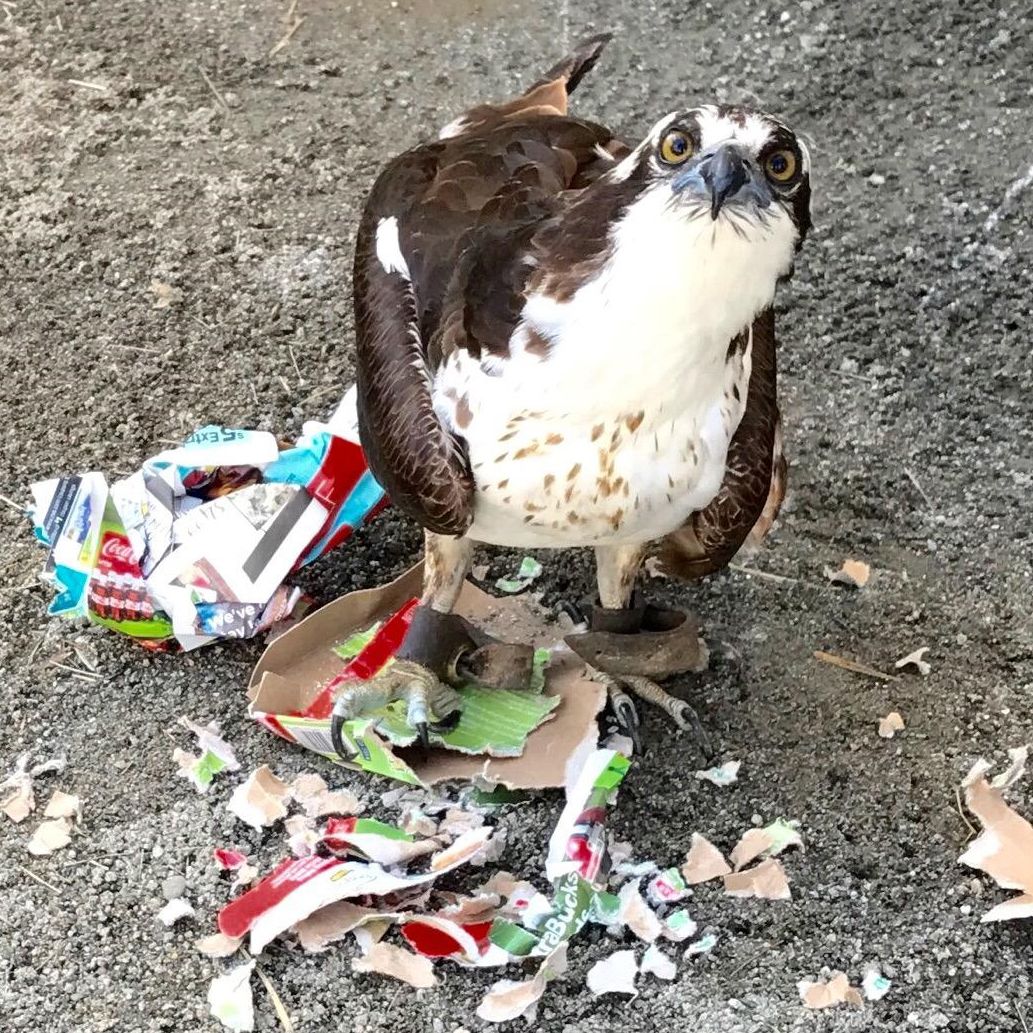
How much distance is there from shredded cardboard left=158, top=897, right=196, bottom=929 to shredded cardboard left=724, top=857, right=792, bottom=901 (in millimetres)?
942

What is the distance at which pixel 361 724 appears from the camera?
2.64 m

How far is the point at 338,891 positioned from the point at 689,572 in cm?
86

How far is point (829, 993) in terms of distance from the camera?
235cm

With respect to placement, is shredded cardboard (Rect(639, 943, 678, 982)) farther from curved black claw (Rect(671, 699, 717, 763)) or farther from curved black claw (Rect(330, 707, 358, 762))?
curved black claw (Rect(330, 707, 358, 762))

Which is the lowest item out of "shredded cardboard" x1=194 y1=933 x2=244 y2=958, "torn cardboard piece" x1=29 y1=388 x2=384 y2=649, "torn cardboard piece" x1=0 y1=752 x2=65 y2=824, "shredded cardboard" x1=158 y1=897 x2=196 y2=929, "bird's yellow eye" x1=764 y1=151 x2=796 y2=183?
"shredded cardboard" x1=194 y1=933 x2=244 y2=958

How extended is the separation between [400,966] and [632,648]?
0.79m

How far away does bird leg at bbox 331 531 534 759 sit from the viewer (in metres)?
2.69

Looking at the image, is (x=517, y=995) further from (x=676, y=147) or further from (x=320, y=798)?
(x=676, y=147)

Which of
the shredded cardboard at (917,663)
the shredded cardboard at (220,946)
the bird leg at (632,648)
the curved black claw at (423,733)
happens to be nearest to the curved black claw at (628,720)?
the bird leg at (632,648)

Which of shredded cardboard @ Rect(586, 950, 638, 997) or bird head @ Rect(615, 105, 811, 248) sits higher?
bird head @ Rect(615, 105, 811, 248)

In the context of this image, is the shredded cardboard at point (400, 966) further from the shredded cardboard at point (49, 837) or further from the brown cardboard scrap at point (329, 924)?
the shredded cardboard at point (49, 837)

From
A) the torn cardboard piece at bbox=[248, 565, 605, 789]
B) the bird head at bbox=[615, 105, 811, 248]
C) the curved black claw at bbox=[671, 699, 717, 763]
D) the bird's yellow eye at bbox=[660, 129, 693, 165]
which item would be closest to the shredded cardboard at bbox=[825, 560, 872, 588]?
the curved black claw at bbox=[671, 699, 717, 763]

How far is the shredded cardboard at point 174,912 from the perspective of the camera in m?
2.41

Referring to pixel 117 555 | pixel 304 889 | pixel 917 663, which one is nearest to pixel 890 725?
pixel 917 663
